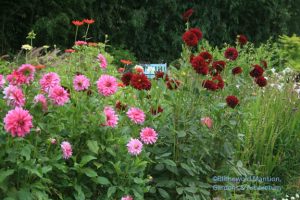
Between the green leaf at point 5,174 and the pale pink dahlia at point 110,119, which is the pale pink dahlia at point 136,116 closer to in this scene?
the pale pink dahlia at point 110,119

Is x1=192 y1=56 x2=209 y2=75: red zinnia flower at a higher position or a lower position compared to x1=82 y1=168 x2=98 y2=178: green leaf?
higher


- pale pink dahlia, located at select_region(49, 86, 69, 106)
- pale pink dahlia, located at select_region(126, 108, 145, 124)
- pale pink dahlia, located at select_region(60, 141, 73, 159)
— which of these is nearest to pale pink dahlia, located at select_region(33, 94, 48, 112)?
pale pink dahlia, located at select_region(49, 86, 69, 106)

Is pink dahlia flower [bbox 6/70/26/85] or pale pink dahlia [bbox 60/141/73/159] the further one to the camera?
pale pink dahlia [bbox 60/141/73/159]

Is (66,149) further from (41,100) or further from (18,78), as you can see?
(18,78)

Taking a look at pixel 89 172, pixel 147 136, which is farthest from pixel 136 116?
pixel 89 172

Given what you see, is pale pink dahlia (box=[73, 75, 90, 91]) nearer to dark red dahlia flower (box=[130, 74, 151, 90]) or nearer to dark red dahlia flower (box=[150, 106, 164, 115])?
dark red dahlia flower (box=[130, 74, 151, 90])

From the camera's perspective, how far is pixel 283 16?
402 inches

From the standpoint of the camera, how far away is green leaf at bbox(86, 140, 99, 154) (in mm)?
2312

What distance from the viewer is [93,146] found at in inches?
91.9

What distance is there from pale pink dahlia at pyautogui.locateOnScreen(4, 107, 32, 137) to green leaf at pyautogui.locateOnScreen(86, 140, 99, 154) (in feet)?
1.40

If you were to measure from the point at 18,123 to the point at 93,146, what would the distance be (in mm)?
477

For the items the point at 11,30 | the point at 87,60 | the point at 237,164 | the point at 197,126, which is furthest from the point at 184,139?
the point at 11,30

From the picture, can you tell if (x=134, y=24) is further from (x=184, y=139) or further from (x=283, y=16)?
(x=184, y=139)

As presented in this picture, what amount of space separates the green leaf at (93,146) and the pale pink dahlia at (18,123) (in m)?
0.43
